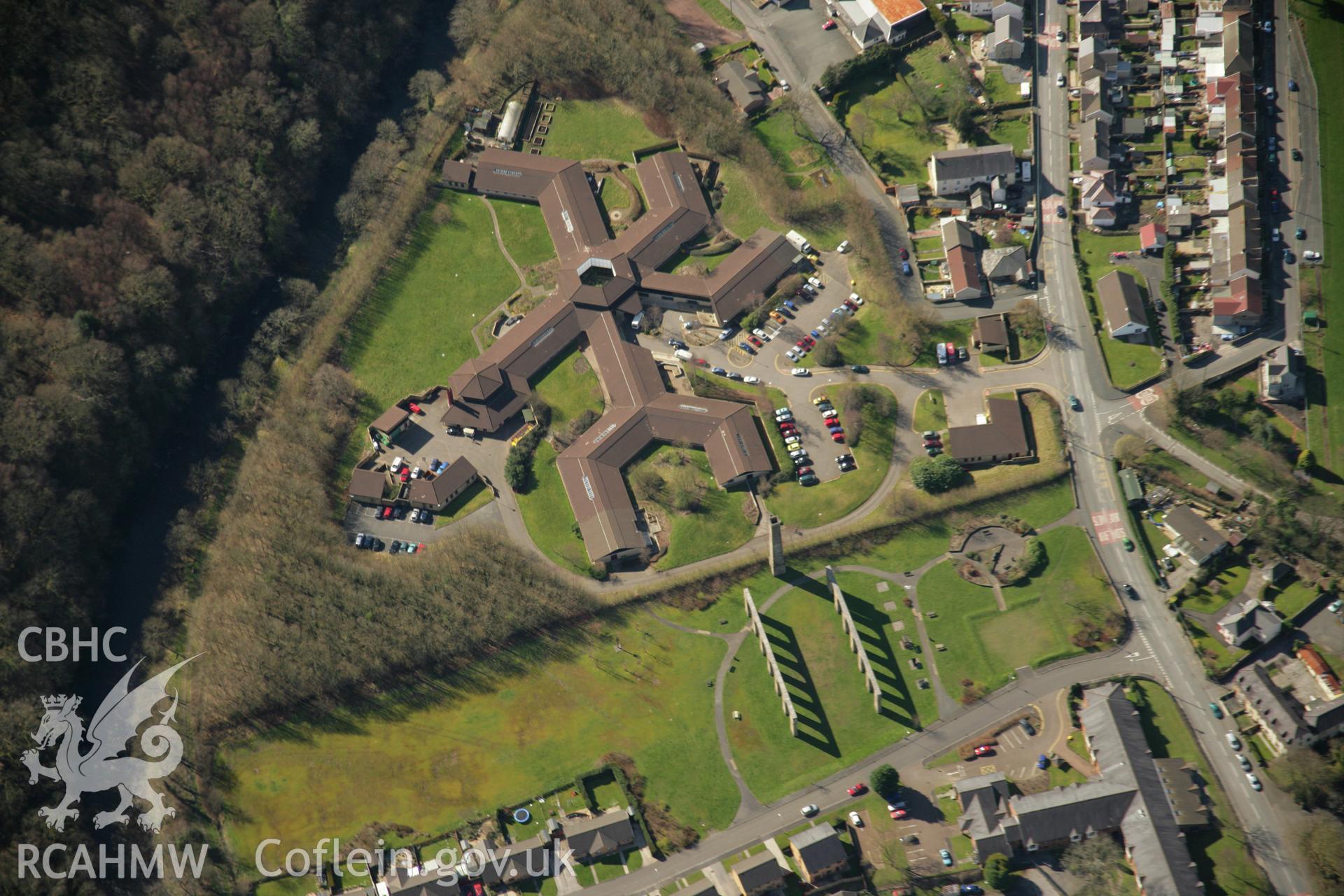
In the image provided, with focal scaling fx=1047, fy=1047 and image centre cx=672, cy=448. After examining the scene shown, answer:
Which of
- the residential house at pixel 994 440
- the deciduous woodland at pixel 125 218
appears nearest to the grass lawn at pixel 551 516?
the deciduous woodland at pixel 125 218

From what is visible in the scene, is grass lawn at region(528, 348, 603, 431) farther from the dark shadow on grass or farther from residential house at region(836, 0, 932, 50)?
residential house at region(836, 0, 932, 50)

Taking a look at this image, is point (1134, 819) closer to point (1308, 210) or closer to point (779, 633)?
point (779, 633)

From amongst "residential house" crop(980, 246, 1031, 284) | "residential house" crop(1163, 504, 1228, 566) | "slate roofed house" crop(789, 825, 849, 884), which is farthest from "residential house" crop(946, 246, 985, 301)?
"slate roofed house" crop(789, 825, 849, 884)

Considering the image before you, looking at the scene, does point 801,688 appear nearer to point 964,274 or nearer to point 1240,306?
point 964,274

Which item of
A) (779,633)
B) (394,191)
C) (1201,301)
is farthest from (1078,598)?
(394,191)

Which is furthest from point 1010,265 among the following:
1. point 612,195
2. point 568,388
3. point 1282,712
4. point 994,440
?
point 1282,712
